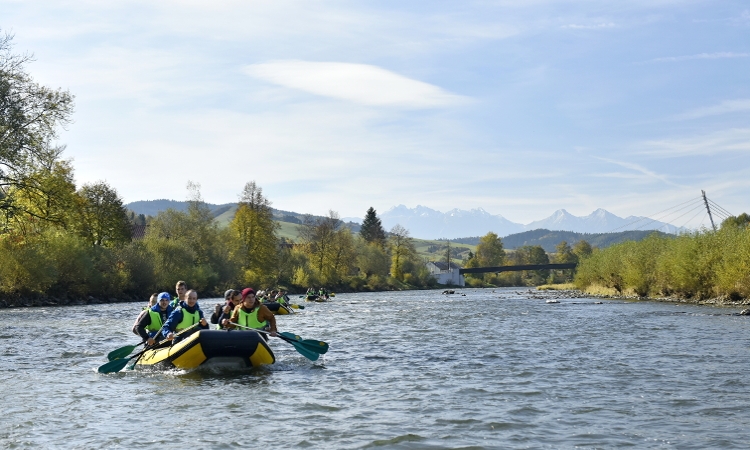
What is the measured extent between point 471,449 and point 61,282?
42.8m

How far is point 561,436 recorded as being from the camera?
32.3 feet

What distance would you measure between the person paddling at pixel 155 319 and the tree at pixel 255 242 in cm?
5329

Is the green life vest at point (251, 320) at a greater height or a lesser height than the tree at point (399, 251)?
lesser

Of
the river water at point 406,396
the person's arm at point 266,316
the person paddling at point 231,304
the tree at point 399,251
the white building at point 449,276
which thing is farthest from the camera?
the white building at point 449,276

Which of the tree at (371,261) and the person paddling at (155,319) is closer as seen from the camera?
the person paddling at (155,319)

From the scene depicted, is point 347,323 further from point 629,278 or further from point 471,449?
point 629,278

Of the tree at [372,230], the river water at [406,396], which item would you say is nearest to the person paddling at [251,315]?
the river water at [406,396]

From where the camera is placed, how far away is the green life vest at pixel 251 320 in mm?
16797

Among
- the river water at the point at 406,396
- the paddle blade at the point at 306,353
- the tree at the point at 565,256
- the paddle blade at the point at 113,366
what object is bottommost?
the river water at the point at 406,396

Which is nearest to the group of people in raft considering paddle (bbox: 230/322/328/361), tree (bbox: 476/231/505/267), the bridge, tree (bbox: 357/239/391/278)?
paddle (bbox: 230/322/328/361)

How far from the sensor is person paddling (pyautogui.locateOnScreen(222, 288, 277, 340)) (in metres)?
16.8

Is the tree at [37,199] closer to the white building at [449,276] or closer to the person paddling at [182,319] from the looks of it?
the person paddling at [182,319]

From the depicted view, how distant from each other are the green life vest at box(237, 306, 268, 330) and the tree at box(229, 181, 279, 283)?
53740 mm

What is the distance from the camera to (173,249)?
192 feet
